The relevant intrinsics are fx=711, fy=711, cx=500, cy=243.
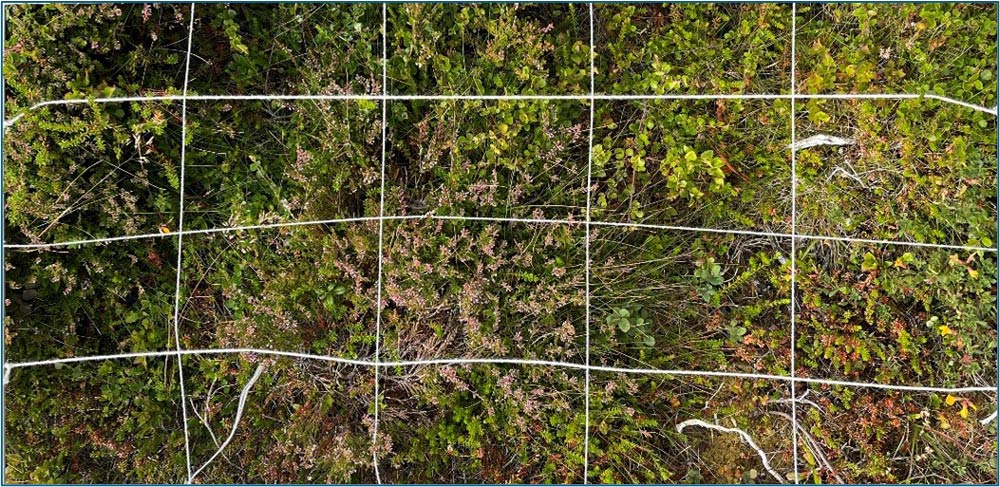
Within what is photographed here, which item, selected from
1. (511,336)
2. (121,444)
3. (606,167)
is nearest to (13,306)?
(121,444)

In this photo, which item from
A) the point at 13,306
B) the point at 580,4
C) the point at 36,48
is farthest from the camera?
the point at 580,4

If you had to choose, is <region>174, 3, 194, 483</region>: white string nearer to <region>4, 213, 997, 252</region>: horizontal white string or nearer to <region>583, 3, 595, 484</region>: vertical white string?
<region>4, 213, 997, 252</region>: horizontal white string

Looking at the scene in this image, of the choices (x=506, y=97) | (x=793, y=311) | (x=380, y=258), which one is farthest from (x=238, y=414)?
(x=793, y=311)

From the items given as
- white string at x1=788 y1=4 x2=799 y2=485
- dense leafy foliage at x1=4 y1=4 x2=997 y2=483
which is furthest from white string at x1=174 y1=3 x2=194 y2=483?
white string at x1=788 y1=4 x2=799 y2=485

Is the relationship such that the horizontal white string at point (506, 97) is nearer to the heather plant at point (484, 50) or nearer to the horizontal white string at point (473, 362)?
the heather plant at point (484, 50)

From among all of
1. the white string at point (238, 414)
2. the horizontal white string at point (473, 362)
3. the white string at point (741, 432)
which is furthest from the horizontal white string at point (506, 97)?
the white string at point (741, 432)

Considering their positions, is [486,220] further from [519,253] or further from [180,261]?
[180,261]

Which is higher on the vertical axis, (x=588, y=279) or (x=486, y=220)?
(x=486, y=220)

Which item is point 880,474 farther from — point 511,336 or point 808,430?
point 511,336
